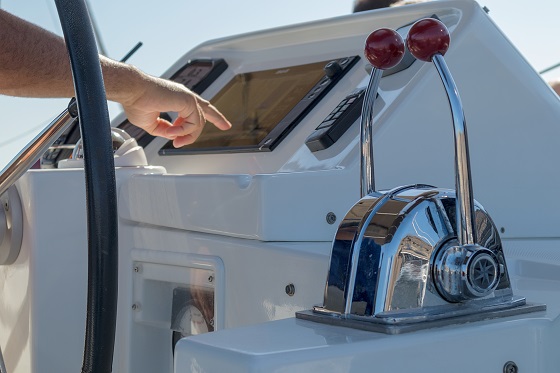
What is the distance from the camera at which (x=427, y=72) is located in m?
1.48

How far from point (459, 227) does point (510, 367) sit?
144 millimetres

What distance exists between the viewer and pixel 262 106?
184 cm

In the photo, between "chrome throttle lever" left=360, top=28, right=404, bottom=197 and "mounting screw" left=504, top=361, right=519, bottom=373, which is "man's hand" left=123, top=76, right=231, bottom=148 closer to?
"chrome throttle lever" left=360, top=28, right=404, bottom=197

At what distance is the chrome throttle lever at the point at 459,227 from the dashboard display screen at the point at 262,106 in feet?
2.61

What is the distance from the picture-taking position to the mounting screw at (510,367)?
844 mm

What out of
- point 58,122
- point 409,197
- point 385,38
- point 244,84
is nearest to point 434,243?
point 409,197

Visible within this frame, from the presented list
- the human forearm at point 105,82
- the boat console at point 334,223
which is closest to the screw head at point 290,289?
the boat console at point 334,223

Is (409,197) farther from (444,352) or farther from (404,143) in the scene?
(404,143)

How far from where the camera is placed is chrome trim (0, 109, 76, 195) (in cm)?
125

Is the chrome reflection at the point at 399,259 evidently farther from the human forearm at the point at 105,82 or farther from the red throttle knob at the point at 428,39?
the human forearm at the point at 105,82

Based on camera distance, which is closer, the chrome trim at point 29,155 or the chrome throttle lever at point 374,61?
the chrome throttle lever at point 374,61

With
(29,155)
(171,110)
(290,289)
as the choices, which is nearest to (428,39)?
(290,289)

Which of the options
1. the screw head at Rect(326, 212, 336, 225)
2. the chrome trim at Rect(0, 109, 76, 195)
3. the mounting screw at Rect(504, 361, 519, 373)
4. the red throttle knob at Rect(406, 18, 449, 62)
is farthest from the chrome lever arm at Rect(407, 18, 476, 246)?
the chrome trim at Rect(0, 109, 76, 195)

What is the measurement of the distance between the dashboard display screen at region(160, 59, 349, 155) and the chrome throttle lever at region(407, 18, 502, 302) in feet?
2.61
